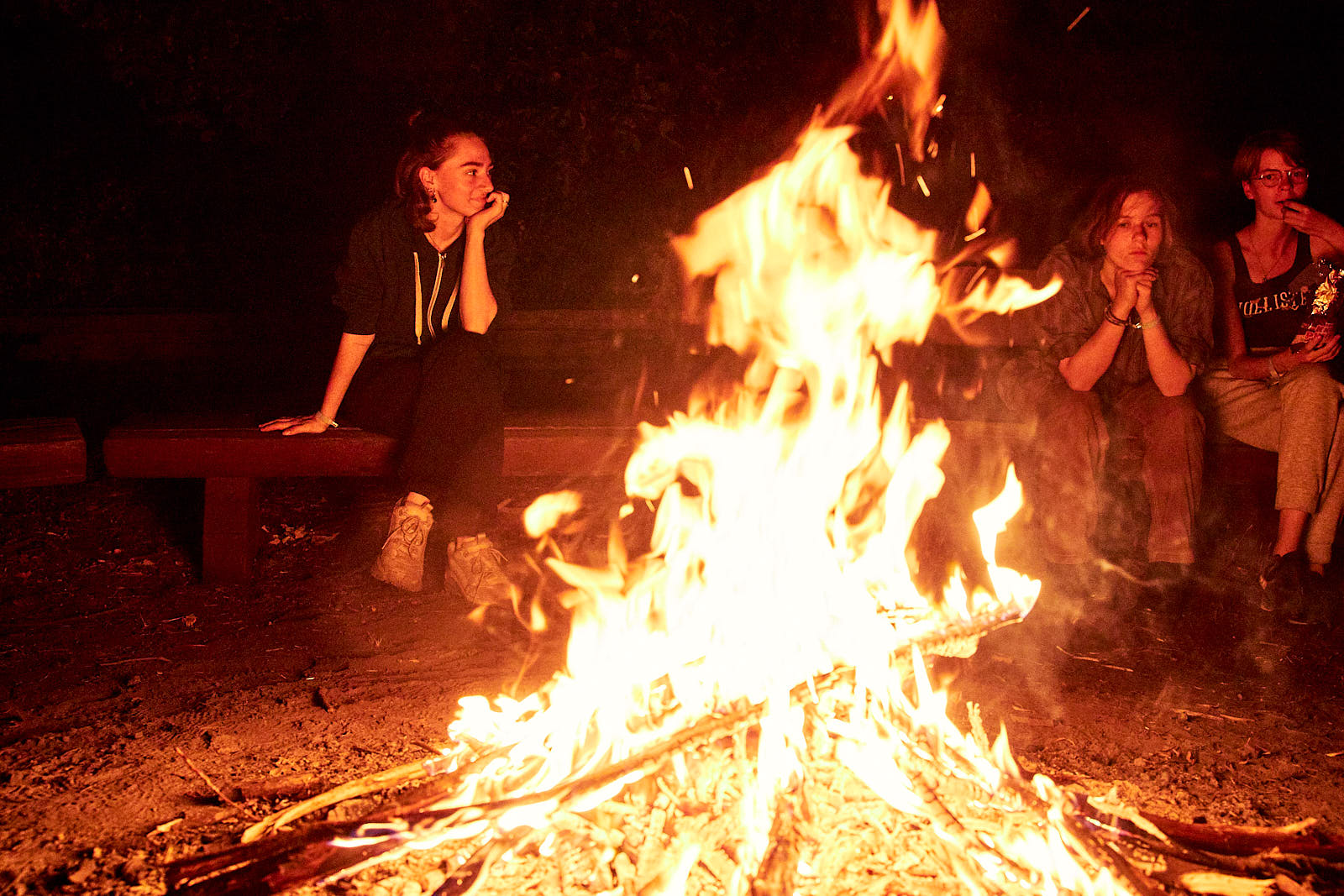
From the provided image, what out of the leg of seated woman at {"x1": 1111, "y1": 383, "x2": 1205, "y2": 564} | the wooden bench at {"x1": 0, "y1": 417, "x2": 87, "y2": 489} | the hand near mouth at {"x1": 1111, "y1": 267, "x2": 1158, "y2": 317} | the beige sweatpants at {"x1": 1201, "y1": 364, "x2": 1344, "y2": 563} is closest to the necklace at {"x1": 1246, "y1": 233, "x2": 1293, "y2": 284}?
the beige sweatpants at {"x1": 1201, "y1": 364, "x2": 1344, "y2": 563}

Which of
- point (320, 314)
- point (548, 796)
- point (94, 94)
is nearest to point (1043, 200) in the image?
point (320, 314)

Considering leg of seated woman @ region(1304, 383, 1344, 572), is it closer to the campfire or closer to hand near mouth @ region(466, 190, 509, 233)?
the campfire

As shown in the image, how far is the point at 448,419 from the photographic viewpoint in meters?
4.39

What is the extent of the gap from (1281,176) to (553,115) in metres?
3.67

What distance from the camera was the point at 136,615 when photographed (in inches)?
166

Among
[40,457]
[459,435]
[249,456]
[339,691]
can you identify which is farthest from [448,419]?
[40,457]

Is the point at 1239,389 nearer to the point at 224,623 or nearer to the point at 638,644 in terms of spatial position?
the point at 638,644

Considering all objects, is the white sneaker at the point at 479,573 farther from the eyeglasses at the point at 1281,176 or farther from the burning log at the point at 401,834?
the eyeglasses at the point at 1281,176

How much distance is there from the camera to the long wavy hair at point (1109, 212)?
4473 millimetres

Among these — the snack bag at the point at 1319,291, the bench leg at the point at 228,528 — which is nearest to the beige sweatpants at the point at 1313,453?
the snack bag at the point at 1319,291

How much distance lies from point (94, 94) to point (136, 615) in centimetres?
730

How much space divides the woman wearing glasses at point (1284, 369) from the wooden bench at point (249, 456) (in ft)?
8.43

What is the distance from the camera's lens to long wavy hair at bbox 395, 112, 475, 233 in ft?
14.5

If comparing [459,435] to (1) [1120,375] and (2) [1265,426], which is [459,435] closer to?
(1) [1120,375]
